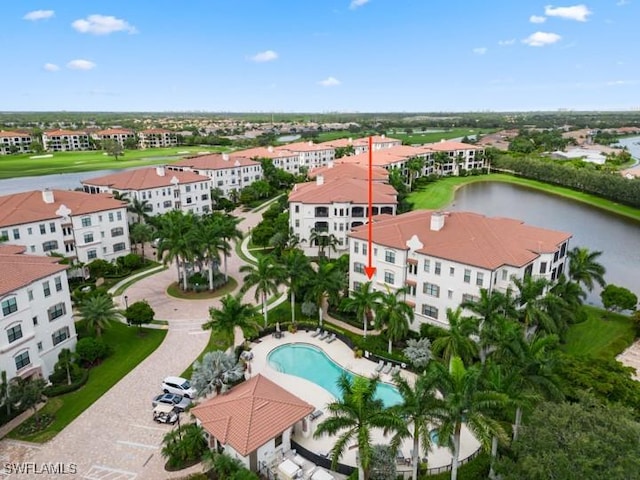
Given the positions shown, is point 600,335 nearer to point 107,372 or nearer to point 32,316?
point 107,372

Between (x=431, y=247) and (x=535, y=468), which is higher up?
(x=431, y=247)

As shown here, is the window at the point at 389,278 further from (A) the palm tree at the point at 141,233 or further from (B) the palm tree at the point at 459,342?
(A) the palm tree at the point at 141,233

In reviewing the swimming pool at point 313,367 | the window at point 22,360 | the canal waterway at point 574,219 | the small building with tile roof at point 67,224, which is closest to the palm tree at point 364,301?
the swimming pool at point 313,367

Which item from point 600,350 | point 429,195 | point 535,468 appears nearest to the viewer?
point 535,468

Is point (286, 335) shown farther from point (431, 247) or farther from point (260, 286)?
point (431, 247)

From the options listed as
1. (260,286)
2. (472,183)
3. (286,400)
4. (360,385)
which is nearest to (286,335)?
(260,286)

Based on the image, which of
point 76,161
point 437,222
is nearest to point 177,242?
point 437,222

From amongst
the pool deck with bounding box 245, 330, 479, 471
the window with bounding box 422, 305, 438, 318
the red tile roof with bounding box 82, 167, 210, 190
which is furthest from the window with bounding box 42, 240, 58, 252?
the window with bounding box 422, 305, 438, 318
